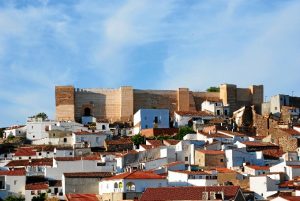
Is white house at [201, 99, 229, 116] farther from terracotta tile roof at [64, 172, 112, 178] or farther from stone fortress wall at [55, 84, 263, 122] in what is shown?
terracotta tile roof at [64, 172, 112, 178]

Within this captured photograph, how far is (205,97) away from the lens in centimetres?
6625

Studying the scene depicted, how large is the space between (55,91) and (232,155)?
976 inches

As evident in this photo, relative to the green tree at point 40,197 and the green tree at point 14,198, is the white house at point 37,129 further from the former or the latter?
the green tree at point 40,197

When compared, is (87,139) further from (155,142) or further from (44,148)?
(155,142)

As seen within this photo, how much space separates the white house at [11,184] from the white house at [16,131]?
1669 centimetres

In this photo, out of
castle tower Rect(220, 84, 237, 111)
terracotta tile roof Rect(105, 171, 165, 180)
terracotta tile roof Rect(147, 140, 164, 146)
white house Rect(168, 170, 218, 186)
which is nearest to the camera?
terracotta tile roof Rect(105, 171, 165, 180)

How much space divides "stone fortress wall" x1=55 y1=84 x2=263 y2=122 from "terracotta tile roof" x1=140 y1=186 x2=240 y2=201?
29.1 m

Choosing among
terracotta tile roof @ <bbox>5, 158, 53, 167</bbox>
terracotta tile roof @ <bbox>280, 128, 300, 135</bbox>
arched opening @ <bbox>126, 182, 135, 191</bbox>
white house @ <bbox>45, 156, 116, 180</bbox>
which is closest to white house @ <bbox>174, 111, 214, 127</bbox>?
terracotta tile roof @ <bbox>280, 128, 300, 135</bbox>

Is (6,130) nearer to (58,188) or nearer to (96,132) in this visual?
(96,132)

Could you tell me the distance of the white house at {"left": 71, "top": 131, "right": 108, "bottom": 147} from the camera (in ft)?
166

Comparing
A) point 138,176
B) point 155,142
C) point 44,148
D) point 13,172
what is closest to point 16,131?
point 44,148

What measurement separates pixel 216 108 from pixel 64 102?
1379cm

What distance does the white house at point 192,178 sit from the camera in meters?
37.2

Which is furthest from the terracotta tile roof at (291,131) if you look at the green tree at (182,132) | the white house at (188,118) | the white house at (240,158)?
the white house at (188,118)
